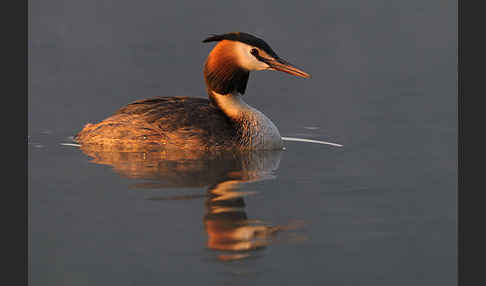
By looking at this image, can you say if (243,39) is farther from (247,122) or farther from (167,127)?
(167,127)

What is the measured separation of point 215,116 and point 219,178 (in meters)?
1.85

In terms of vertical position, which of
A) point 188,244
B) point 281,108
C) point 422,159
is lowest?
point 188,244

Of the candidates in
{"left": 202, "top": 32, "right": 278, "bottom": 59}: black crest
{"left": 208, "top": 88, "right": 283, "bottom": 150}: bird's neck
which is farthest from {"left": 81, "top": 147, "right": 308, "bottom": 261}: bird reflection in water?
{"left": 202, "top": 32, "right": 278, "bottom": 59}: black crest

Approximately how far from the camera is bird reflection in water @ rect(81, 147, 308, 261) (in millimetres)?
6270

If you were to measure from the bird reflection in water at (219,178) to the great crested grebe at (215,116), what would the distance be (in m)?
0.18

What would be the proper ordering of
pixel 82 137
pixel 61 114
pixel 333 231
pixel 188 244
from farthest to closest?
pixel 61 114
pixel 82 137
pixel 333 231
pixel 188 244

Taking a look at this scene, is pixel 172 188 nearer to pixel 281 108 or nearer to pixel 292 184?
pixel 292 184

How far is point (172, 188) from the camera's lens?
26.3 ft

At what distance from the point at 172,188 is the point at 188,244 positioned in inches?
76.6

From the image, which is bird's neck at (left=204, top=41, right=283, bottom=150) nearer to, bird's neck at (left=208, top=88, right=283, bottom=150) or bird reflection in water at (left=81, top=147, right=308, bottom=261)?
bird's neck at (left=208, top=88, right=283, bottom=150)

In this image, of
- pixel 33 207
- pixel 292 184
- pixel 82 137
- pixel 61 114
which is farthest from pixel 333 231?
pixel 61 114

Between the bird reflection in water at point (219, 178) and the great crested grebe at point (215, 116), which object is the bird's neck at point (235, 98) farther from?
the bird reflection in water at point (219, 178)

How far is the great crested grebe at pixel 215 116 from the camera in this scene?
10055mm

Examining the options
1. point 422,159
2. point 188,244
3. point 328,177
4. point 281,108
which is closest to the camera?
point 188,244
